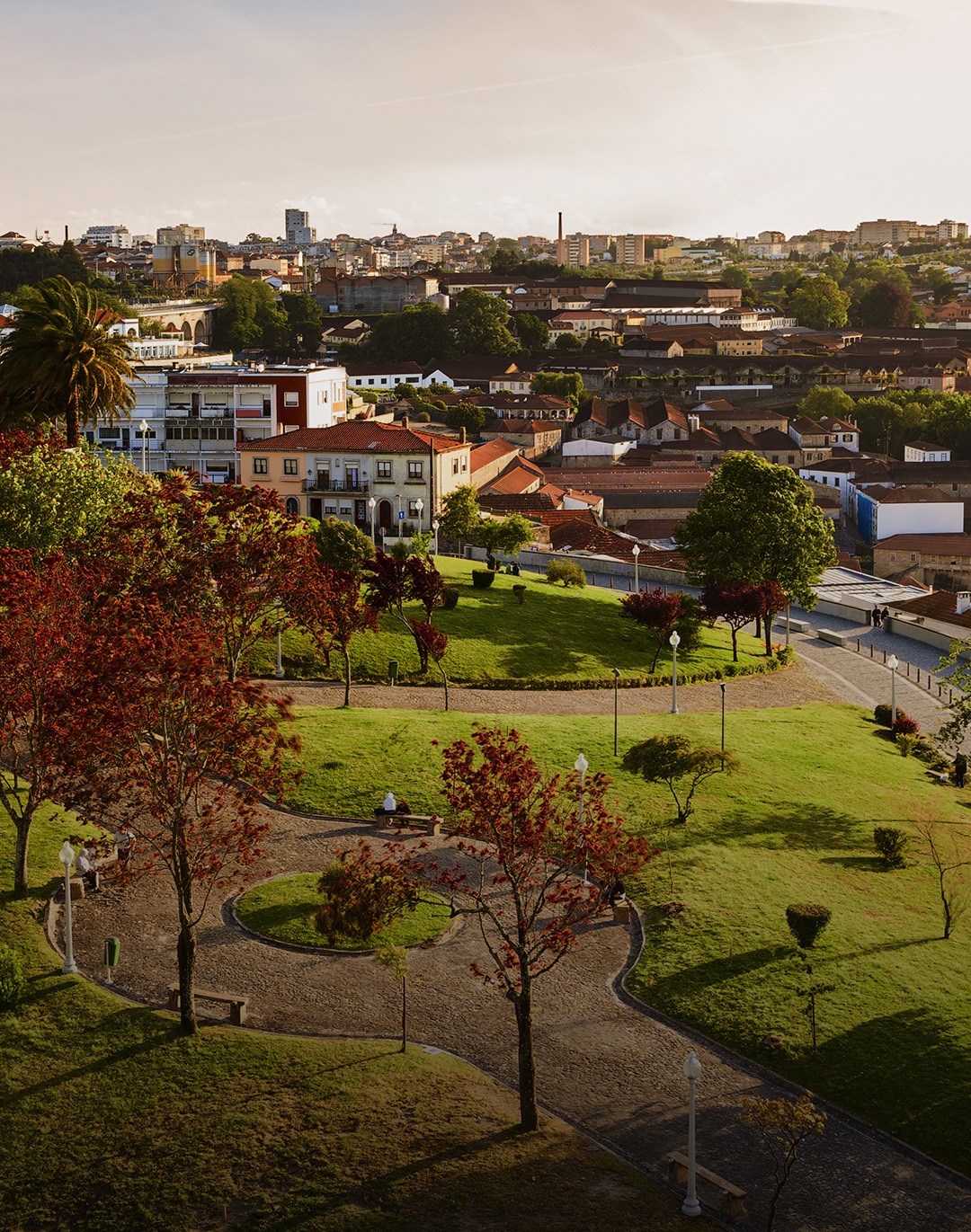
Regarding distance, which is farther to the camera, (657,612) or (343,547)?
(657,612)

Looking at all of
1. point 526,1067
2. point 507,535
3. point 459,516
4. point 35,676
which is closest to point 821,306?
point 459,516

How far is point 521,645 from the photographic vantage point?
43.1 meters

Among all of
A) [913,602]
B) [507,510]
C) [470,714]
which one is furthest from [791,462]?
[470,714]

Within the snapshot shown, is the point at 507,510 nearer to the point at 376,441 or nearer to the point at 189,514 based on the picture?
the point at 376,441

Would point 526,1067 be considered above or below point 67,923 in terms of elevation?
below

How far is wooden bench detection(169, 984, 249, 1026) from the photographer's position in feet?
66.7

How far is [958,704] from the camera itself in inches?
1028

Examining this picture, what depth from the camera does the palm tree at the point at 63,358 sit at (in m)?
40.1

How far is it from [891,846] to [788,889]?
292cm

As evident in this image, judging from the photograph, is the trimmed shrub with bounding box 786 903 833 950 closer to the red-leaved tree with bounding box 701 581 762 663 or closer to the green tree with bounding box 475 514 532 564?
the red-leaved tree with bounding box 701 581 762 663

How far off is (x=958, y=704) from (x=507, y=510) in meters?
51.4

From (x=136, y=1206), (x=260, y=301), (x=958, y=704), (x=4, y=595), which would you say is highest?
(x=260, y=301)

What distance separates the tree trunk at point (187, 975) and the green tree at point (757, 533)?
32940 millimetres

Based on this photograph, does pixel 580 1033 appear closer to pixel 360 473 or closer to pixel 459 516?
pixel 459 516
